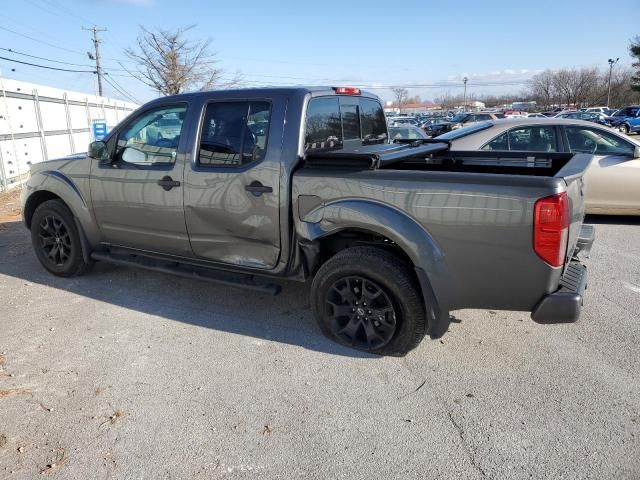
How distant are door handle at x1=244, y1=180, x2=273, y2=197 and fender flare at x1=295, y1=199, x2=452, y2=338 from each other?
21.3 inches

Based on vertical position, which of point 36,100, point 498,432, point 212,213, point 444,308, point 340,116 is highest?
point 36,100

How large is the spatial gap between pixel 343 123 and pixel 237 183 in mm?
1162

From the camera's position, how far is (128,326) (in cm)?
413

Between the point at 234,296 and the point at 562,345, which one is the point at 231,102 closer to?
the point at 234,296

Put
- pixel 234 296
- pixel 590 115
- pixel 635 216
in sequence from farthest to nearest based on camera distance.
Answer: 1. pixel 590 115
2. pixel 635 216
3. pixel 234 296

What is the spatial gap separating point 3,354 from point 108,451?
66.6 inches

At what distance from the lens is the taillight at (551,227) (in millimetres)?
2768

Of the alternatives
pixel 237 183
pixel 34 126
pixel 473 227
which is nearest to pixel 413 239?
pixel 473 227

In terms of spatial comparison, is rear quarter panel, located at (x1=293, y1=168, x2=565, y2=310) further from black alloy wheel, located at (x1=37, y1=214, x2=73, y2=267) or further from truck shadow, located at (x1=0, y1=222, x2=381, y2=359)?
black alloy wheel, located at (x1=37, y1=214, x2=73, y2=267)

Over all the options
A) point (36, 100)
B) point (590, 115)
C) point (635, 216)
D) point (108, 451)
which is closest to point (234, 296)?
point (108, 451)

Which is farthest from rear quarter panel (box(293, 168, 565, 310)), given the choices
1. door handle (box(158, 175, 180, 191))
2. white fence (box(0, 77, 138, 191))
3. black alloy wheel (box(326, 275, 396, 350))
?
white fence (box(0, 77, 138, 191))

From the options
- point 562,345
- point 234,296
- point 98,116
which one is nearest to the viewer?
point 562,345

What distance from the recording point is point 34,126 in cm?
1305

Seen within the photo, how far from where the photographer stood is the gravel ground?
2.50 metres
